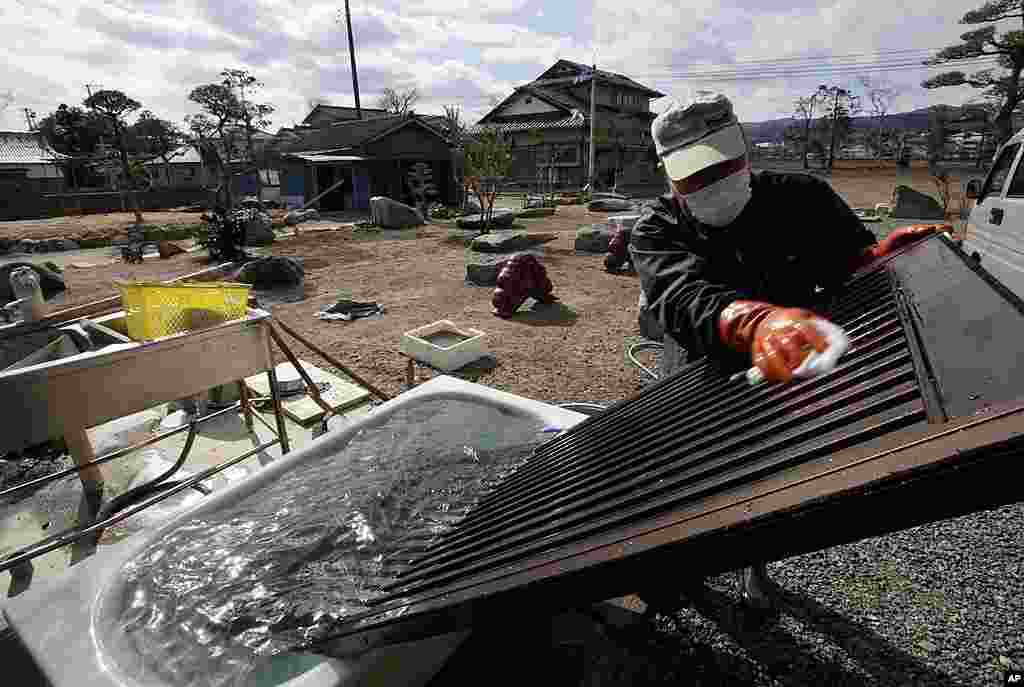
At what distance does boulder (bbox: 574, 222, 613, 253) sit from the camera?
46.3 feet

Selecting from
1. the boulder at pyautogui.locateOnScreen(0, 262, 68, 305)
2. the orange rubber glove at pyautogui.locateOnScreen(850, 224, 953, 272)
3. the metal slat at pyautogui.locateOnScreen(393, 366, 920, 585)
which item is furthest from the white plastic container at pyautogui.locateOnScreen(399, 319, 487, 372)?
the boulder at pyautogui.locateOnScreen(0, 262, 68, 305)

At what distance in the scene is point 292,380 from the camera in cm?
546

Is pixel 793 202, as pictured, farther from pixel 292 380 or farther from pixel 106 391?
pixel 292 380

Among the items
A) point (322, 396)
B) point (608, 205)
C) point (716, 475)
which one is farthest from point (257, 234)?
point (716, 475)

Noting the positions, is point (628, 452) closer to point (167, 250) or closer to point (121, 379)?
point (121, 379)

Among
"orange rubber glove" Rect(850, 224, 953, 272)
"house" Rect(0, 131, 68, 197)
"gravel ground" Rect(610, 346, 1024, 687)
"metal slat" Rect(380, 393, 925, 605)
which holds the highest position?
"house" Rect(0, 131, 68, 197)

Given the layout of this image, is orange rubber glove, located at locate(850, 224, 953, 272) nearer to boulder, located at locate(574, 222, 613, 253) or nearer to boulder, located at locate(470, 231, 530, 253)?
boulder, located at locate(574, 222, 613, 253)

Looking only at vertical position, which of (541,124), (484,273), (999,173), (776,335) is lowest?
(484,273)

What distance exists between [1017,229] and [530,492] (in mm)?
6413

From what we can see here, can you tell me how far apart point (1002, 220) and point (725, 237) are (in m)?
5.80

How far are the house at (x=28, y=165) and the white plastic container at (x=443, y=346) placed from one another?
109 ft

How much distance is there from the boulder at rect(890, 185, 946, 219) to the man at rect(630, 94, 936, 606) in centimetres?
1844

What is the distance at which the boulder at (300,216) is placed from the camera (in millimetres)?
21462

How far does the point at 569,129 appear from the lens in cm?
3325
